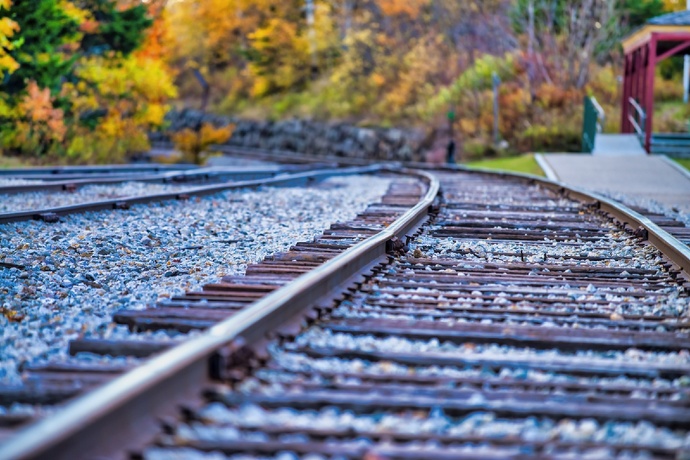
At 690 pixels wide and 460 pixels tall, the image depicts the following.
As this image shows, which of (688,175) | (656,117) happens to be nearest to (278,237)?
(688,175)

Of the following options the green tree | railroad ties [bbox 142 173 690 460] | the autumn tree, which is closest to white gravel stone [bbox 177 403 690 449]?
railroad ties [bbox 142 173 690 460]

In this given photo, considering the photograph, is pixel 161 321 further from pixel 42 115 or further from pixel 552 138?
pixel 552 138

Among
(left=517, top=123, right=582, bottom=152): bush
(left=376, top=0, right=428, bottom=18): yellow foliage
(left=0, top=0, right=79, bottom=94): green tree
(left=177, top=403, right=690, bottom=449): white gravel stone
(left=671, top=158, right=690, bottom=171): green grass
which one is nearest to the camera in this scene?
(left=177, top=403, right=690, bottom=449): white gravel stone

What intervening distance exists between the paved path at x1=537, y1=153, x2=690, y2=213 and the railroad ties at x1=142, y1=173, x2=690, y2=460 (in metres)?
7.76

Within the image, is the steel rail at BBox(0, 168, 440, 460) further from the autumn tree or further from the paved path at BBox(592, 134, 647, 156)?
the paved path at BBox(592, 134, 647, 156)

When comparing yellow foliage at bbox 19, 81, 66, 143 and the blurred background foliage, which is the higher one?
the blurred background foliage

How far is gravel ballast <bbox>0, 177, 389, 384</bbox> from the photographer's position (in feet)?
13.7

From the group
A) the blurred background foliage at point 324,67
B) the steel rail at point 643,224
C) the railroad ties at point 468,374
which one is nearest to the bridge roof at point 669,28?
the blurred background foliage at point 324,67

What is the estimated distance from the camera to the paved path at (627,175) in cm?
1462

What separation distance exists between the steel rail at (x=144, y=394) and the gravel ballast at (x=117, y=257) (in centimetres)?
64

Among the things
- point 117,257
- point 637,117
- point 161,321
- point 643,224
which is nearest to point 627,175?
point 637,117

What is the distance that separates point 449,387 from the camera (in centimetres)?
313

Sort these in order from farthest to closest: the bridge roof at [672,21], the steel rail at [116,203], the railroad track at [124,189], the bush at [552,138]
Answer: the bush at [552,138] < the bridge roof at [672,21] < the railroad track at [124,189] < the steel rail at [116,203]

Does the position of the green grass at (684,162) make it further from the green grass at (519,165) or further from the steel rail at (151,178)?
the steel rail at (151,178)
